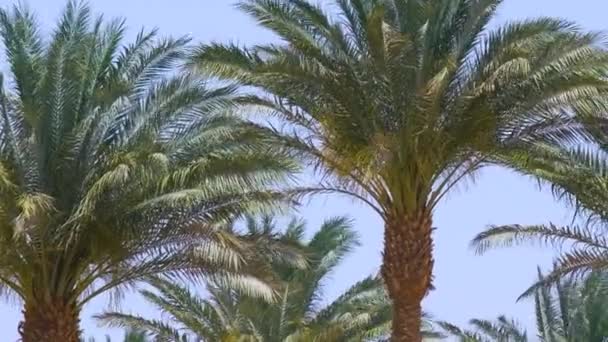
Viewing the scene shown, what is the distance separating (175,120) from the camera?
17.9 metres

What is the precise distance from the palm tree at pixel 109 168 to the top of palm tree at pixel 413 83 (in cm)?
93

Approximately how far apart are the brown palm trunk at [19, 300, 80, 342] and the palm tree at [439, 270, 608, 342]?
1271 cm

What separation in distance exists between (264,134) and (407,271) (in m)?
2.92

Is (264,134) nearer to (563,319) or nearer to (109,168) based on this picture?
(109,168)

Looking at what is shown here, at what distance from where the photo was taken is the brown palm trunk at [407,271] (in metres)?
18.6

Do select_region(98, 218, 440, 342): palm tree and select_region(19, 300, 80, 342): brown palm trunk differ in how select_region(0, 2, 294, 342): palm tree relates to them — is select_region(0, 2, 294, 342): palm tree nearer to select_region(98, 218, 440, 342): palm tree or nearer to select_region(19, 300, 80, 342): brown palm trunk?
select_region(19, 300, 80, 342): brown palm trunk

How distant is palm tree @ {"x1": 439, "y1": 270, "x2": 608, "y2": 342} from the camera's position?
93.7ft

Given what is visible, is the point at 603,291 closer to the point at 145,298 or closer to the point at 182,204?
the point at 145,298

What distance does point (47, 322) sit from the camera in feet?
58.0

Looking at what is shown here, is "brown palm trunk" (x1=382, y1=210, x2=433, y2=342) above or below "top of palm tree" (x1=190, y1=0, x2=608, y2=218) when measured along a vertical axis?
below

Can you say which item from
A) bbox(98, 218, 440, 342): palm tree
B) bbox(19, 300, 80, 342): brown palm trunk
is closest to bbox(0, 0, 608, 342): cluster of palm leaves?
bbox(19, 300, 80, 342): brown palm trunk

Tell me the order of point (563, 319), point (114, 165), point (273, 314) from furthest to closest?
point (563, 319) → point (273, 314) → point (114, 165)

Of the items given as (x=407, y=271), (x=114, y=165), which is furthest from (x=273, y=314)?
(x=114, y=165)

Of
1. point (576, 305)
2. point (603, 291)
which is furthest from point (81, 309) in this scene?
point (576, 305)
